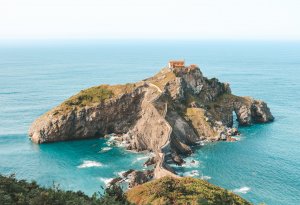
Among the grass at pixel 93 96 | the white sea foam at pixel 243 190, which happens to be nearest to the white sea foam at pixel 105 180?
the white sea foam at pixel 243 190

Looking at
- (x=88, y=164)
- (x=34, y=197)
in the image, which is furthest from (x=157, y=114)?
(x=34, y=197)

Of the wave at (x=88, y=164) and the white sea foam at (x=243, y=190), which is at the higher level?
the white sea foam at (x=243, y=190)

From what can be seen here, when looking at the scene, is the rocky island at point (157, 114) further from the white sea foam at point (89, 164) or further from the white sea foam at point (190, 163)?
the white sea foam at point (89, 164)

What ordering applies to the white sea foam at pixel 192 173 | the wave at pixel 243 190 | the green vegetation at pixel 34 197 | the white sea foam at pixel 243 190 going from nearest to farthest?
the green vegetation at pixel 34 197 < the wave at pixel 243 190 < the white sea foam at pixel 243 190 < the white sea foam at pixel 192 173

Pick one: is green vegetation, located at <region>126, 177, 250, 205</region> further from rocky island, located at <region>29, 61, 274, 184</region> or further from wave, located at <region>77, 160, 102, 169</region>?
rocky island, located at <region>29, 61, 274, 184</region>

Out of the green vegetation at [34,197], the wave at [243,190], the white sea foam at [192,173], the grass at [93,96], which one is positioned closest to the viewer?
the green vegetation at [34,197]

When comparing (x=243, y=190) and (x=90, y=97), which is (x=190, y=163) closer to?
(x=243, y=190)

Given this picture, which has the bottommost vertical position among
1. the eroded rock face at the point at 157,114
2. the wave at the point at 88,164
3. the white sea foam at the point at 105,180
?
the wave at the point at 88,164

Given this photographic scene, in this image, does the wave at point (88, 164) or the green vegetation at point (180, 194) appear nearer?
the green vegetation at point (180, 194)
